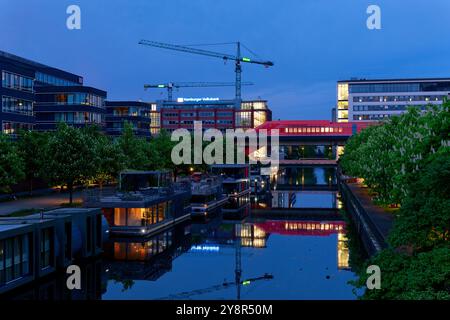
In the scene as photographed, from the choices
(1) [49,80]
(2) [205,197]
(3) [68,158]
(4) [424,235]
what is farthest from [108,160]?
(1) [49,80]

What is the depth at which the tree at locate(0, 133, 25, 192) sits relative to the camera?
4862 centimetres

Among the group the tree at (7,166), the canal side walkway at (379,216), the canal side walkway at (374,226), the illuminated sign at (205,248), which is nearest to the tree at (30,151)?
the tree at (7,166)

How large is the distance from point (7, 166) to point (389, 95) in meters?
165

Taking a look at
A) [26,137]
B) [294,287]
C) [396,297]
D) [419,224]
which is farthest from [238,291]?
[26,137]

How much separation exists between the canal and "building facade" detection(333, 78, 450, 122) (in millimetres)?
141647

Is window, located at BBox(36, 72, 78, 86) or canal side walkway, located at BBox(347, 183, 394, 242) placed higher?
window, located at BBox(36, 72, 78, 86)

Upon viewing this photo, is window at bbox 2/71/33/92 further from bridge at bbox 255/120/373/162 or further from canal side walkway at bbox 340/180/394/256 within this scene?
bridge at bbox 255/120/373/162

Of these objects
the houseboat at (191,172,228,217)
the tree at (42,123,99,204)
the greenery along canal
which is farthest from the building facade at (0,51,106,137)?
the greenery along canal

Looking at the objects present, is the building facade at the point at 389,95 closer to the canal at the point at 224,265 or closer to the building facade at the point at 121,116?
the building facade at the point at 121,116

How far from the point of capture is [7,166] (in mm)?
50625

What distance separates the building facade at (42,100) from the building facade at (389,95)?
332 feet

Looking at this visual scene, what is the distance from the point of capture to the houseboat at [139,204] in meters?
46.1

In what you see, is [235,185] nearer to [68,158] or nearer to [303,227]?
[303,227]

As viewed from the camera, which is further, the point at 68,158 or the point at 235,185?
the point at 235,185
